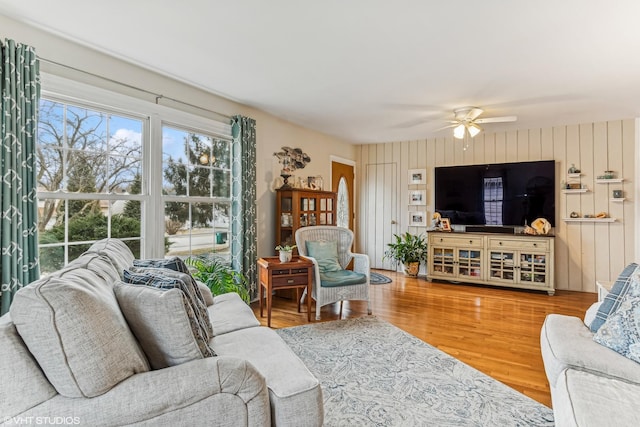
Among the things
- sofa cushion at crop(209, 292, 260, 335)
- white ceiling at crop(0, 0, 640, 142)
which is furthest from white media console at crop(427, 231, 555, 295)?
sofa cushion at crop(209, 292, 260, 335)

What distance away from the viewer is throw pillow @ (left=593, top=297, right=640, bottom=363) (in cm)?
157

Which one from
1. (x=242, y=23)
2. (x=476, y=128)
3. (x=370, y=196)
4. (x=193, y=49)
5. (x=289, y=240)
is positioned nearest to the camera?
(x=242, y=23)

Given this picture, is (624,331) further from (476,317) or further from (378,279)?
(378,279)

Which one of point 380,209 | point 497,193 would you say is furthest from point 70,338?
point 380,209

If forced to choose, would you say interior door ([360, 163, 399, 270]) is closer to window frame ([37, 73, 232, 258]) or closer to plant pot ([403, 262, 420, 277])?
plant pot ([403, 262, 420, 277])

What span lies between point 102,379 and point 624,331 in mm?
2287

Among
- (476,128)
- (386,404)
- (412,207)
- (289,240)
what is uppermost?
(476,128)

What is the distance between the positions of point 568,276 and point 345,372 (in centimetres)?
424

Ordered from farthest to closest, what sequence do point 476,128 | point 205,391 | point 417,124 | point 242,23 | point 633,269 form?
point 417,124 < point 476,128 < point 242,23 < point 633,269 < point 205,391

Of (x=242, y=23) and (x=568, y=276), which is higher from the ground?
(x=242, y=23)

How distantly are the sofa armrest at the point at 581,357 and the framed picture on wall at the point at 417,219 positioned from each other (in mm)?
3874

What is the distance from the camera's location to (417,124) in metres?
4.70

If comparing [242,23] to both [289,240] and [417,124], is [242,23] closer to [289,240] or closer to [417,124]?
[289,240]

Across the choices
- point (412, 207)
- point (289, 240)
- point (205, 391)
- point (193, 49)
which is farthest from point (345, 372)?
point (412, 207)
